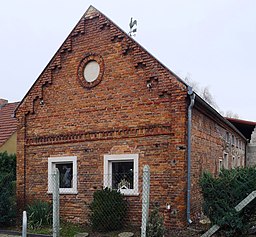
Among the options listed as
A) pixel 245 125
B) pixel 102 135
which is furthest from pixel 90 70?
pixel 245 125

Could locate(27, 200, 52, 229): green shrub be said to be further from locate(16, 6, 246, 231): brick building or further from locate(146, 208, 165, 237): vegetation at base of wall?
locate(146, 208, 165, 237): vegetation at base of wall

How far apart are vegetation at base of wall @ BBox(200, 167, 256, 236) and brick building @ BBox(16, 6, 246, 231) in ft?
5.31

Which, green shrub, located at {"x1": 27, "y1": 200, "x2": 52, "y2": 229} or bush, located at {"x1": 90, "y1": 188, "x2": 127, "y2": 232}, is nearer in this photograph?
bush, located at {"x1": 90, "y1": 188, "x2": 127, "y2": 232}

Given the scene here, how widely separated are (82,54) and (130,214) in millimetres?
5493

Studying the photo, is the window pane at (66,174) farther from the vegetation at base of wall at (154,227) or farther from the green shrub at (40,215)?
the vegetation at base of wall at (154,227)

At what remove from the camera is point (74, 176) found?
1166 centimetres

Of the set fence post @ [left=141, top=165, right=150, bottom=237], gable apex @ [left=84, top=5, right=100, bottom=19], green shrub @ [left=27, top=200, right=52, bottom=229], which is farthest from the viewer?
gable apex @ [left=84, top=5, right=100, bottom=19]

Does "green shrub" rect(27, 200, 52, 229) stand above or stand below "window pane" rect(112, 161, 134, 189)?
below

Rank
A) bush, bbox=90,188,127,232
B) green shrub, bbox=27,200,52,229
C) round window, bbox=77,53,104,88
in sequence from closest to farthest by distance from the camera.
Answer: bush, bbox=90,188,127,232
green shrub, bbox=27,200,52,229
round window, bbox=77,53,104,88

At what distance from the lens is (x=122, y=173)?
11.0 meters

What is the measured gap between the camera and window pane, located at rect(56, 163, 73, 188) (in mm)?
12023

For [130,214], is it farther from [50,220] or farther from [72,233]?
[50,220]

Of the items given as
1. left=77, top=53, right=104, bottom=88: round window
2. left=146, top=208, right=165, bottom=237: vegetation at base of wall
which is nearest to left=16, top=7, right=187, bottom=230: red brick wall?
left=77, top=53, right=104, bottom=88: round window

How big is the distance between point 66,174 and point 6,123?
421 inches
